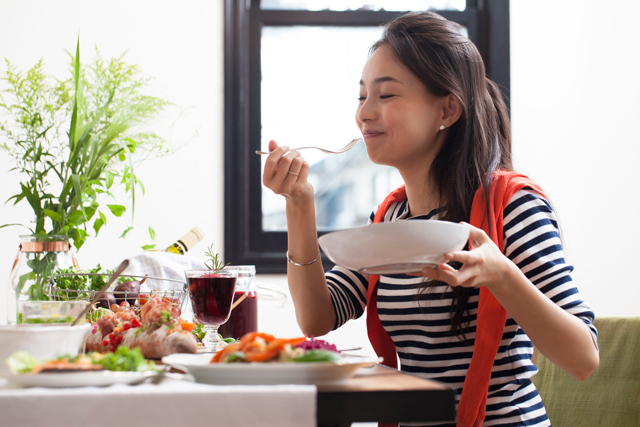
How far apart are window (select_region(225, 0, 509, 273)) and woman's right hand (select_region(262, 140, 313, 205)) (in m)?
1.25

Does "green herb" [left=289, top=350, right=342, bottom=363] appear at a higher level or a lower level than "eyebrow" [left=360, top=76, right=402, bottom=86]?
lower

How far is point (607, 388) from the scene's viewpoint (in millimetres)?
1370

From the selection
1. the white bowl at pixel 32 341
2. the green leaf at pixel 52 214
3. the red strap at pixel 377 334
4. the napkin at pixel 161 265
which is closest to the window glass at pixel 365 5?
the napkin at pixel 161 265

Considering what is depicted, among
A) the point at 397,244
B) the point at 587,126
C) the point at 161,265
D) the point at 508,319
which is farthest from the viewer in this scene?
the point at 587,126

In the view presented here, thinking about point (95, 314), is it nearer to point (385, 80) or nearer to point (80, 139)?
point (80, 139)

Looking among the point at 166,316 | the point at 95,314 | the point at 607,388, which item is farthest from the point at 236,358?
the point at 607,388

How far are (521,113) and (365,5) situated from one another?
2.73ft

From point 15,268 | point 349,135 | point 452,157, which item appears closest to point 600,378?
point 452,157

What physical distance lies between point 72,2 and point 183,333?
2.04 meters

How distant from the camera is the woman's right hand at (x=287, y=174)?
1156 mm

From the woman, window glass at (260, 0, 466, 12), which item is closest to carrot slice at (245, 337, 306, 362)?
the woman

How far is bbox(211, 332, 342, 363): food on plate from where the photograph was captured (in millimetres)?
569

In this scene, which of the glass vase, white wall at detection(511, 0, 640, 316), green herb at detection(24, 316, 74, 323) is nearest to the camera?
green herb at detection(24, 316, 74, 323)

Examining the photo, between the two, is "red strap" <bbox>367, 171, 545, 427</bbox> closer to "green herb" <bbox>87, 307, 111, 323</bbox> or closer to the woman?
the woman
